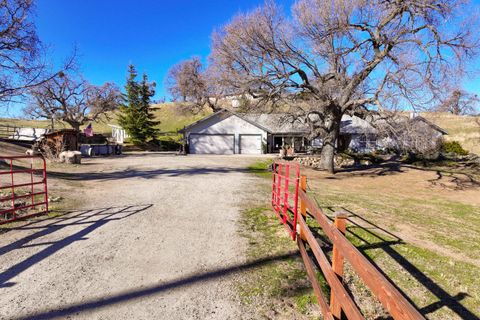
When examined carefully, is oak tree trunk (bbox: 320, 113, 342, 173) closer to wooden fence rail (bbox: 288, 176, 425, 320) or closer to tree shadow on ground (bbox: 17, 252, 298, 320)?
tree shadow on ground (bbox: 17, 252, 298, 320)

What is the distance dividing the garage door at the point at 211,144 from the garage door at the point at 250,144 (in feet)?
4.47

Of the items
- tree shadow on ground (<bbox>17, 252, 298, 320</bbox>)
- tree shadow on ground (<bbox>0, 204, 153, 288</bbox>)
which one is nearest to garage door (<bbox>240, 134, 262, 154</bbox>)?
tree shadow on ground (<bbox>0, 204, 153, 288</bbox>)

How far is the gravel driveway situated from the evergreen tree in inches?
1429

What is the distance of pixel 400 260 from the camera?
5125 mm

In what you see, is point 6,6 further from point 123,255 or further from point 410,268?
point 410,268

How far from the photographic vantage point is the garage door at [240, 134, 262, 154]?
111 ft

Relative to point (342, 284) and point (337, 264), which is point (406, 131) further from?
point (342, 284)

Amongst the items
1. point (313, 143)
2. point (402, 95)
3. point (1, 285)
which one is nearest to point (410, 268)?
point (1, 285)

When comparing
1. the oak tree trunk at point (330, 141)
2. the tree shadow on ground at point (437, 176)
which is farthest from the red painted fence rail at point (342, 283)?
the oak tree trunk at point (330, 141)

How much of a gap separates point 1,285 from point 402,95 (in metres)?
16.9

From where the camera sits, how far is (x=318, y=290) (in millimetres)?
3332

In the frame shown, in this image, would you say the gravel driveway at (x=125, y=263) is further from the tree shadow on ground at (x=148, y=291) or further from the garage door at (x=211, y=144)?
the garage door at (x=211, y=144)

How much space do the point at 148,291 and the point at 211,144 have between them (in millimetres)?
29941

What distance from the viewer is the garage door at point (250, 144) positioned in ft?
111
